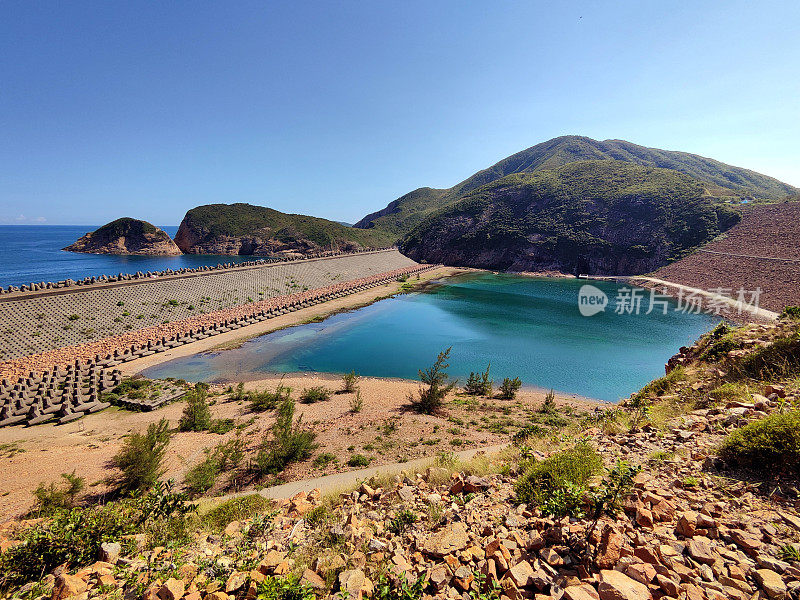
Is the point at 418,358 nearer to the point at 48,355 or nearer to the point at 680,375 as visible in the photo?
the point at 680,375

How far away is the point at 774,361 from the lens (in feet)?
24.0

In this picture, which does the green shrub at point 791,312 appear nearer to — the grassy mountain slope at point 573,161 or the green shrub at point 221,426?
the green shrub at point 221,426

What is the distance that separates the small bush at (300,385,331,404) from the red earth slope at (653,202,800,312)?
45073 mm

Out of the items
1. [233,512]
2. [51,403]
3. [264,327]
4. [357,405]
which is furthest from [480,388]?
[264,327]

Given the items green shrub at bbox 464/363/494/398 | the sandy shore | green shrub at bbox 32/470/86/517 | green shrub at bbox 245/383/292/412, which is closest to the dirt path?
the sandy shore

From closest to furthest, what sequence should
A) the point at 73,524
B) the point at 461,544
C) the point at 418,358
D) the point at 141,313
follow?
1. the point at 461,544
2. the point at 73,524
3. the point at 418,358
4. the point at 141,313

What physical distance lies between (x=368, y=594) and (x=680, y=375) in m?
10.5

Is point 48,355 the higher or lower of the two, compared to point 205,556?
lower

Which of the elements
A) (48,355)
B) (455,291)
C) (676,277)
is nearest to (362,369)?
(48,355)

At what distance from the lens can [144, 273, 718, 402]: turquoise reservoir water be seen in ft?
65.2

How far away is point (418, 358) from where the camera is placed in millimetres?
23188

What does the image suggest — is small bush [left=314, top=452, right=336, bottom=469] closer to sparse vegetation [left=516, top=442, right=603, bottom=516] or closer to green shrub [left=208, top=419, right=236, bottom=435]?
green shrub [left=208, top=419, right=236, bottom=435]

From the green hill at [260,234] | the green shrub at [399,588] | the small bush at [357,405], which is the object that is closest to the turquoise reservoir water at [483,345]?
the small bush at [357,405]

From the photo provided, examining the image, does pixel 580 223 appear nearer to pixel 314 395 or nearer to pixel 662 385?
pixel 662 385
